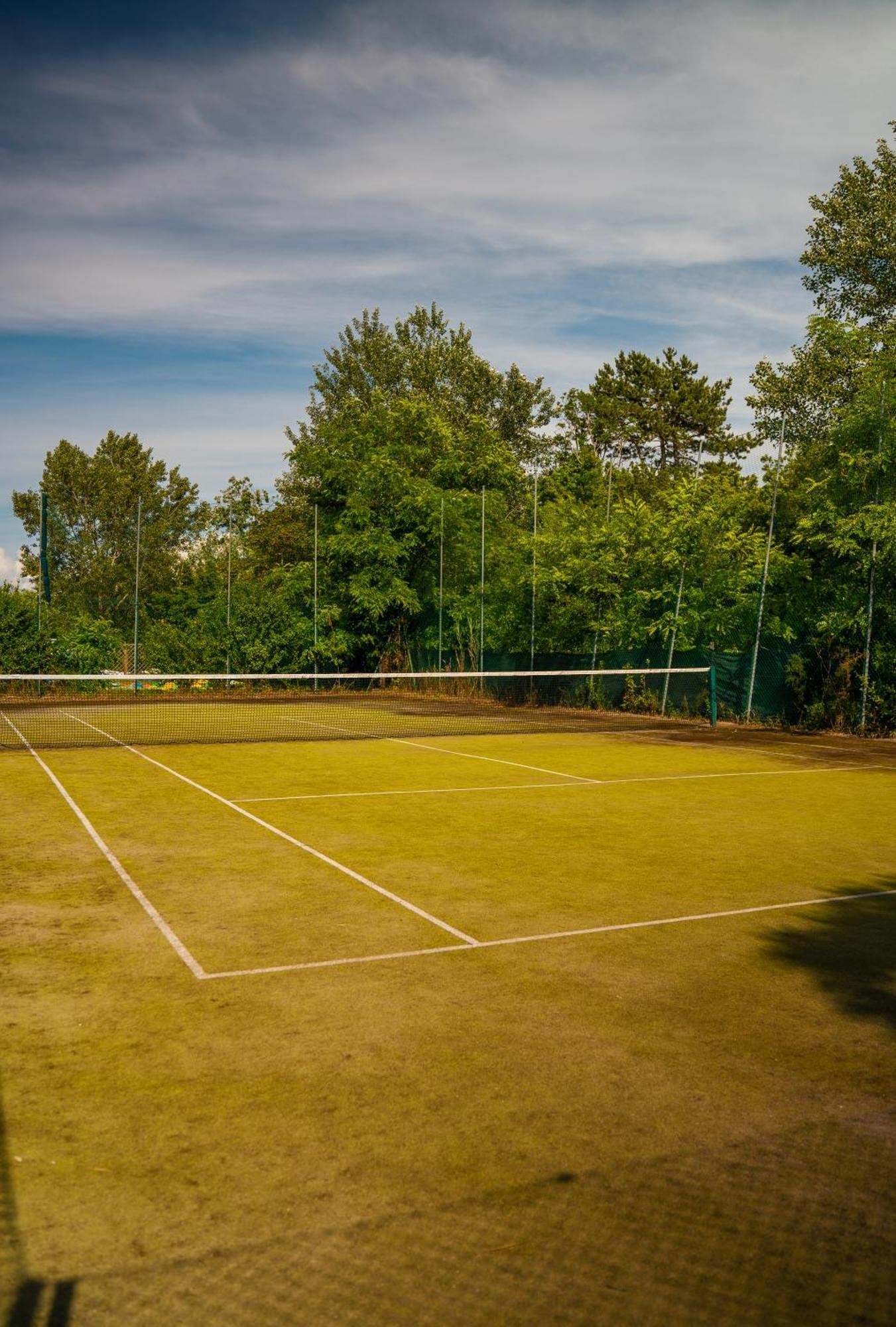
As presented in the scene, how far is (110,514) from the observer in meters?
53.7

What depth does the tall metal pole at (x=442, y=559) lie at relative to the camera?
30.1 m

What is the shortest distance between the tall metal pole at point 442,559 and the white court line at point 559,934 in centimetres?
2228

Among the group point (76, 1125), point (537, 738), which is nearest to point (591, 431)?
point (537, 738)

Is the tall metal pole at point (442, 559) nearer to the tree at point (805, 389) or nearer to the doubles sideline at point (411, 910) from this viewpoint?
the tree at point (805, 389)

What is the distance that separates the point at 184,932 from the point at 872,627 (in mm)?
15818

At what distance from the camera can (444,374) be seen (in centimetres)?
5459

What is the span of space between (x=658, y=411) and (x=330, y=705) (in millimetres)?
30426

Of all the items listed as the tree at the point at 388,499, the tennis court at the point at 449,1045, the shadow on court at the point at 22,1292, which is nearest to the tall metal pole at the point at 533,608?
the tree at the point at 388,499

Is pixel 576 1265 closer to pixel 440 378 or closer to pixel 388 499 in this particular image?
pixel 388 499

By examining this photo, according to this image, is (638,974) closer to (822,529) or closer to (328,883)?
(328,883)

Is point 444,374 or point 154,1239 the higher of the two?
point 444,374

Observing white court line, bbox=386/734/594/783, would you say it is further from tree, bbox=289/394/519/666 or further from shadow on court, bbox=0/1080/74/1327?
tree, bbox=289/394/519/666

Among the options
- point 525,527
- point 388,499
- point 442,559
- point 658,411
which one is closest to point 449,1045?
point 442,559

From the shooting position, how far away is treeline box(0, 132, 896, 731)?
2034 centimetres
